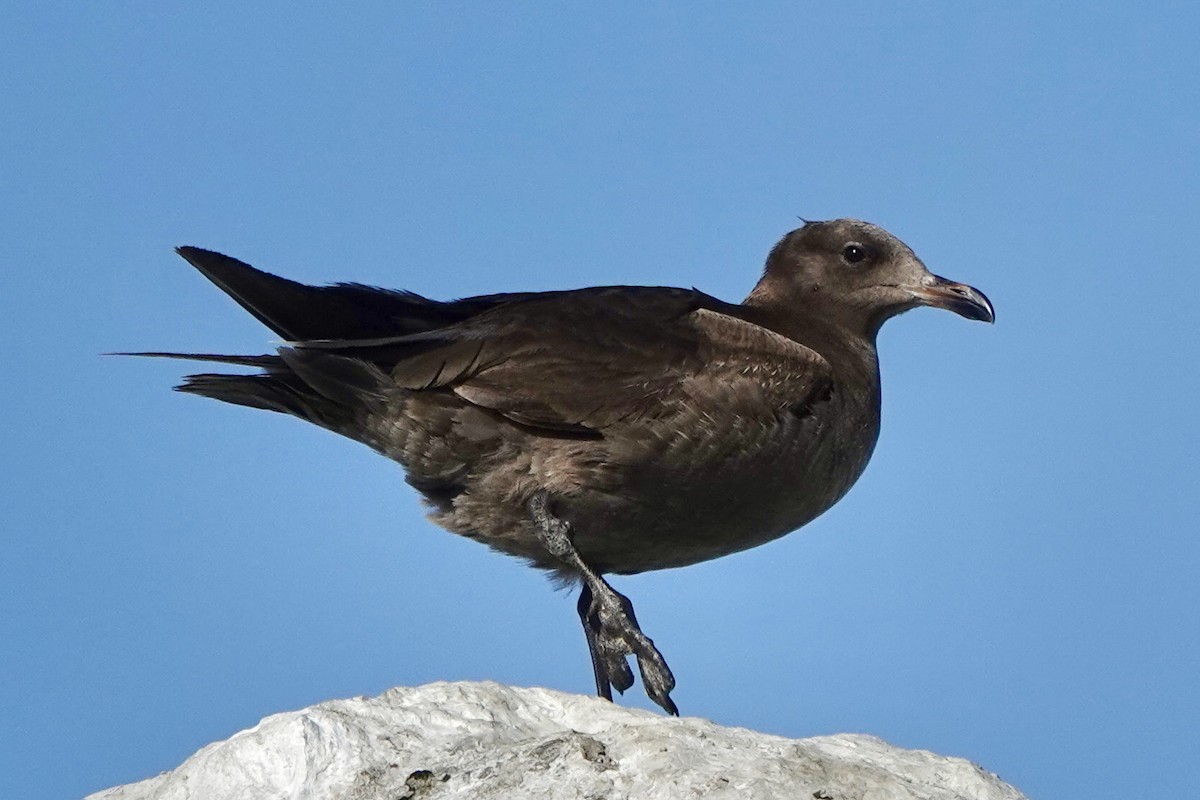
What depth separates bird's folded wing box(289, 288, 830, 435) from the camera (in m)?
7.54

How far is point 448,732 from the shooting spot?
→ 5.75 meters

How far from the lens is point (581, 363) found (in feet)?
25.0

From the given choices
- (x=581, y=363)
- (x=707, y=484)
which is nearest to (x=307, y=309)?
(x=581, y=363)

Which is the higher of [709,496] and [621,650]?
[709,496]

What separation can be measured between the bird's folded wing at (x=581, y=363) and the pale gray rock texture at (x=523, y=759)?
176 centimetres

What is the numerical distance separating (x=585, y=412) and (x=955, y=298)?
2.33 meters

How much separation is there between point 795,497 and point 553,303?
1.51m

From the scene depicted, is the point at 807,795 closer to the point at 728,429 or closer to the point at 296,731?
the point at 296,731

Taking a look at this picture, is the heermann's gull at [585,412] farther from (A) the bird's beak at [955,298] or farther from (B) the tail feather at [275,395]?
(A) the bird's beak at [955,298]

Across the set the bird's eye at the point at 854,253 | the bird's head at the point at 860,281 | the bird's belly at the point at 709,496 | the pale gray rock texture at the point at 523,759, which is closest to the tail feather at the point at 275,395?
the bird's belly at the point at 709,496

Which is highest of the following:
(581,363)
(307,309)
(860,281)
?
(860,281)

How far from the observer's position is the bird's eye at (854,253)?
8844 mm

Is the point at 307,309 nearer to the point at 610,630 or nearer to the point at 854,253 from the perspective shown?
the point at 610,630

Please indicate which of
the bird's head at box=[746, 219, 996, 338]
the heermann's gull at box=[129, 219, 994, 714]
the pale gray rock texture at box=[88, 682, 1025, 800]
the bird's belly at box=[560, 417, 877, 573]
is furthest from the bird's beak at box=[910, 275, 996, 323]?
the pale gray rock texture at box=[88, 682, 1025, 800]
